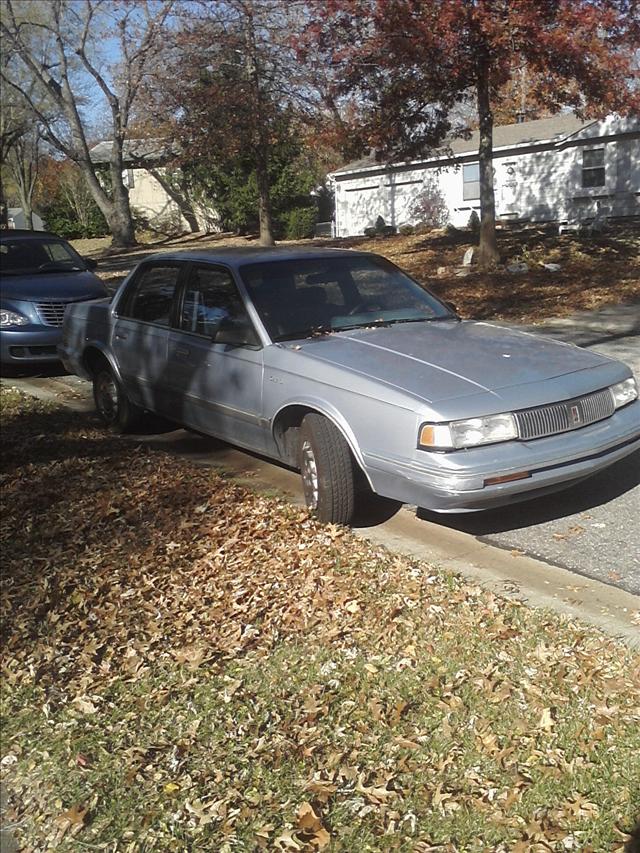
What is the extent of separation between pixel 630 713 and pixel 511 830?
79cm

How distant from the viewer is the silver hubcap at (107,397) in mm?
7879

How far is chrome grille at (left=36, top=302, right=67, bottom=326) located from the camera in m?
10.5

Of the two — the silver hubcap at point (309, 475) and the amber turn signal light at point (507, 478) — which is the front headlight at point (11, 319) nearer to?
the silver hubcap at point (309, 475)

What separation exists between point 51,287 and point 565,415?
746 centimetres

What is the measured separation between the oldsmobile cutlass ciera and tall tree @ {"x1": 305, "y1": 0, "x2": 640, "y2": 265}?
881cm

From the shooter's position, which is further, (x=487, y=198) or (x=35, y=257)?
(x=487, y=198)

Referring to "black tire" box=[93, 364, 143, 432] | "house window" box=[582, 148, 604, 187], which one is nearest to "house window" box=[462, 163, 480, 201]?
"house window" box=[582, 148, 604, 187]

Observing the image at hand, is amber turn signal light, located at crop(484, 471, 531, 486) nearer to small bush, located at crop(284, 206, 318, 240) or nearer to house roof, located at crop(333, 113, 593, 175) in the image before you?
house roof, located at crop(333, 113, 593, 175)

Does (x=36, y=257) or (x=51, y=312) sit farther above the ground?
(x=36, y=257)

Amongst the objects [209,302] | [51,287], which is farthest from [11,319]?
[209,302]

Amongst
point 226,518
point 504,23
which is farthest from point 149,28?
point 226,518

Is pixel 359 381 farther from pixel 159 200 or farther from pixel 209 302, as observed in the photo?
pixel 159 200

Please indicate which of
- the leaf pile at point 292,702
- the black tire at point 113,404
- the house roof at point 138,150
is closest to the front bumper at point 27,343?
the black tire at point 113,404

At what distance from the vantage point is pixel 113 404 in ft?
26.0
